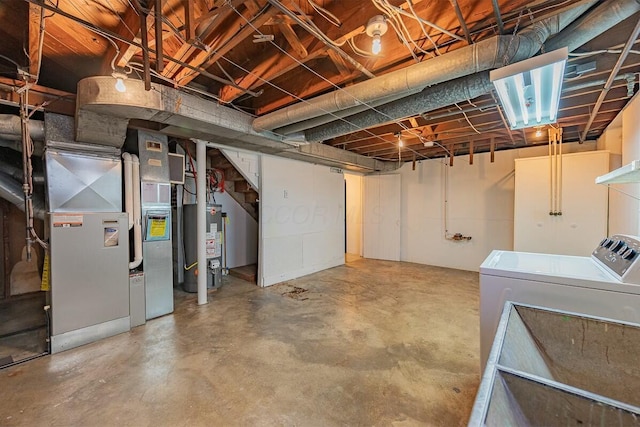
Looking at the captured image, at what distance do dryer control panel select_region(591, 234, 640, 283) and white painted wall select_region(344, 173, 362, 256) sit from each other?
18.3 ft

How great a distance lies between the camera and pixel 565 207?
3.99 meters

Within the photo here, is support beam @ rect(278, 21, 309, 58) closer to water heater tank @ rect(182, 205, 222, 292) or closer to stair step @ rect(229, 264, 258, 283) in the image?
water heater tank @ rect(182, 205, 222, 292)

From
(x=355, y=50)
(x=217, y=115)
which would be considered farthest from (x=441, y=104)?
(x=217, y=115)

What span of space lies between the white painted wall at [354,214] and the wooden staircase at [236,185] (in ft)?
9.44

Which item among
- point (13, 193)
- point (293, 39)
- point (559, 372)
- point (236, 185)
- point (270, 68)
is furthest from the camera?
point (236, 185)

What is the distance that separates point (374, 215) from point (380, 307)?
3.58 meters

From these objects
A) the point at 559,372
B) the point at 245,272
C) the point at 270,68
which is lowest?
the point at 245,272

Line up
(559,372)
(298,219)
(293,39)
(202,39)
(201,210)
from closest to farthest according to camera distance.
A: (559,372) → (202,39) → (293,39) → (201,210) → (298,219)

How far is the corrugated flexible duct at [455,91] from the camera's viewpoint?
4.96 feet

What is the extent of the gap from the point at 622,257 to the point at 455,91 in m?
1.59

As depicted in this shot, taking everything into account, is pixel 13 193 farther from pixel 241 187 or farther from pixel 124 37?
pixel 241 187

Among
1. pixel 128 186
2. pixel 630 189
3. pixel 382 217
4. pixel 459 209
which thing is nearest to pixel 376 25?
pixel 128 186

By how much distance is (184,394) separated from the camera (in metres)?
1.98

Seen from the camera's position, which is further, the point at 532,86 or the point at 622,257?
the point at 532,86
